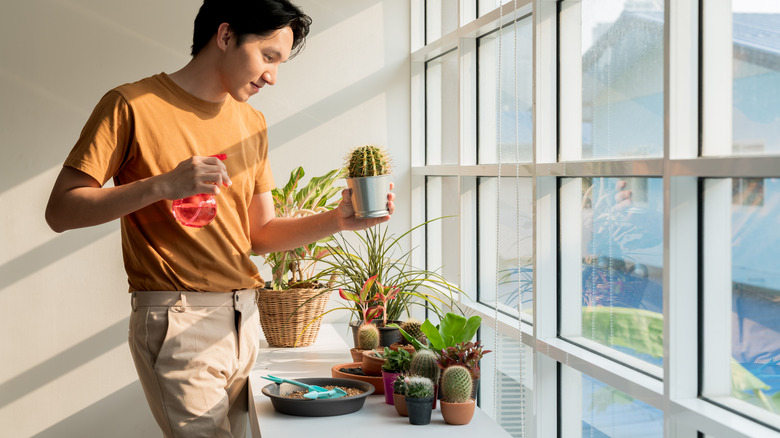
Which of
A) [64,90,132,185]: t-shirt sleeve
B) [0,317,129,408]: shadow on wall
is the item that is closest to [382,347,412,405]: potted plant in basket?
[64,90,132,185]: t-shirt sleeve

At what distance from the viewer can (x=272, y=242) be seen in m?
2.13

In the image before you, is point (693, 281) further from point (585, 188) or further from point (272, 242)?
point (272, 242)

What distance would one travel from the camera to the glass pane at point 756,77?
4.08ft

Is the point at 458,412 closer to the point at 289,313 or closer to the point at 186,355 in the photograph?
the point at 186,355

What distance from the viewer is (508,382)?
2416 mm

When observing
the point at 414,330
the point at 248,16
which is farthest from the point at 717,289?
the point at 248,16

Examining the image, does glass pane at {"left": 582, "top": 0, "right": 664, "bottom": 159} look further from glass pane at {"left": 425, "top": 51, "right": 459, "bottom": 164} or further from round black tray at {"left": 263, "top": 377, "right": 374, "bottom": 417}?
glass pane at {"left": 425, "top": 51, "right": 459, "bottom": 164}

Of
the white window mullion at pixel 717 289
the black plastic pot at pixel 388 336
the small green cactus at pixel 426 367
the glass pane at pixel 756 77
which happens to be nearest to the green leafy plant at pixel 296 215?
the black plastic pot at pixel 388 336

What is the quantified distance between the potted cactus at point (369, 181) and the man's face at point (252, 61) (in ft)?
1.02

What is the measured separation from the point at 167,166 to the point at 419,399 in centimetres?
83

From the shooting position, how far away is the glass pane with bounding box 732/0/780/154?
124cm

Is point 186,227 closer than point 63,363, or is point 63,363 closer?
point 186,227

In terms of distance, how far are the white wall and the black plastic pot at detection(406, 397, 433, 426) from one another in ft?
5.96

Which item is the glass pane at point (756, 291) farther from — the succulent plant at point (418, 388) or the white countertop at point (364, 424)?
the succulent plant at point (418, 388)
